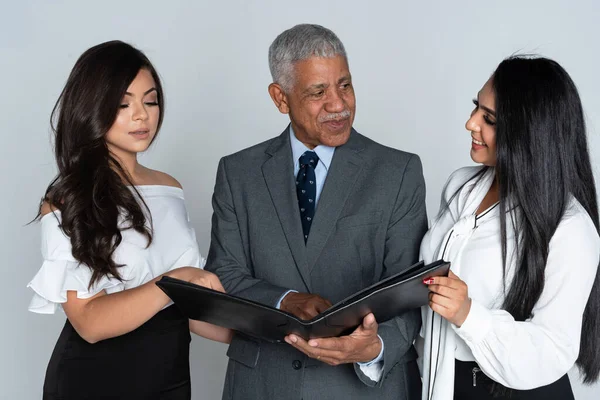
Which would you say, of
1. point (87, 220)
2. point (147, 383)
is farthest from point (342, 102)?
point (147, 383)

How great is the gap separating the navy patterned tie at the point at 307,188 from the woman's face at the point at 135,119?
61 cm

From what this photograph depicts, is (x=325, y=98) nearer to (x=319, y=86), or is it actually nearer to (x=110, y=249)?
(x=319, y=86)

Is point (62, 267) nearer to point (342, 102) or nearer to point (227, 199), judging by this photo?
point (227, 199)

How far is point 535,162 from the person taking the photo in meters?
2.67

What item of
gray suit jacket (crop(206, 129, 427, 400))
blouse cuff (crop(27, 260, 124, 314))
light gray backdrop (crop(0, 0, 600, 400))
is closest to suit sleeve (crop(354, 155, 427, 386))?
gray suit jacket (crop(206, 129, 427, 400))

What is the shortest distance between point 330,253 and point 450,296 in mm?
619

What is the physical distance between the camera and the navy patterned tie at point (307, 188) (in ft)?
10.2

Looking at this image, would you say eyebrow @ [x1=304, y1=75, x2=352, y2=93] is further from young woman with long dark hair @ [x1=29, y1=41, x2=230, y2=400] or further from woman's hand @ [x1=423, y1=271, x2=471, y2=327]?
woman's hand @ [x1=423, y1=271, x2=471, y2=327]

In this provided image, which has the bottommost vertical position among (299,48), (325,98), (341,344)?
(341,344)

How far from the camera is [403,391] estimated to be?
305 centimetres

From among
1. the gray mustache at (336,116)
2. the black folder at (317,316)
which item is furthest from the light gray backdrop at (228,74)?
the black folder at (317,316)

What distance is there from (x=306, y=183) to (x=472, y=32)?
2.20 metres

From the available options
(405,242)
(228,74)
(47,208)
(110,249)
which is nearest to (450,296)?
(405,242)

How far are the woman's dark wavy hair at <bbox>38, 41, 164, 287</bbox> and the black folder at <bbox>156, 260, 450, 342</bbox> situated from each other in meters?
0.33
